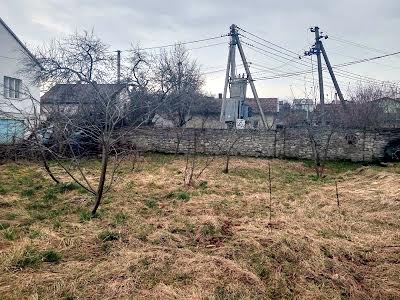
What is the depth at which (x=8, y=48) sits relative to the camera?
17.8 m

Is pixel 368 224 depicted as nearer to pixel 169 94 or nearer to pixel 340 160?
pixel 340 160

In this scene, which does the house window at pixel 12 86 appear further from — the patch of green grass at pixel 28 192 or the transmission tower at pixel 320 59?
the transmission tower at pixel 320 59

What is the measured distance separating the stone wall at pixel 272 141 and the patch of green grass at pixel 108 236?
30.1 ft

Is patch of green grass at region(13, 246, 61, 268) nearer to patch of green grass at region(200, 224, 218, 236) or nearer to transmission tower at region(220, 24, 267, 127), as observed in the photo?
patch of green grass at region(200, 224, 218, 236)

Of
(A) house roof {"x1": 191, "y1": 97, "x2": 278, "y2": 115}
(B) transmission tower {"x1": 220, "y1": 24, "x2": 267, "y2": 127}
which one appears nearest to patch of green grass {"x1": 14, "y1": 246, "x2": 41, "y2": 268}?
(B) transmission tower {"x1": 220, "y1": 24, "x2": 267, "y2": 127}

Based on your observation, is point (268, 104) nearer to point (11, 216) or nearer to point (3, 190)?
point (3, 190)

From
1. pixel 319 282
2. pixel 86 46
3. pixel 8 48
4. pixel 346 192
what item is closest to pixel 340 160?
pixel 346 192

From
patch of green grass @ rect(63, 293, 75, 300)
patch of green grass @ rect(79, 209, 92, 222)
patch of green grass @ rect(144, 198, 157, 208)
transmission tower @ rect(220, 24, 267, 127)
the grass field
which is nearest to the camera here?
patch of green grass @ rect(63, 293, 75, 300)

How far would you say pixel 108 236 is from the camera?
14.2 ft

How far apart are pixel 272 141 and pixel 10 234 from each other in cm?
1232

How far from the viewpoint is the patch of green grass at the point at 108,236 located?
4305mm

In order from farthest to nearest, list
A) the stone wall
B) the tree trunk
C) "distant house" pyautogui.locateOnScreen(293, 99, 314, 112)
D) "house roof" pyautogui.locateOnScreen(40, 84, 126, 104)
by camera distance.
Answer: "distant house" pyautogui.locateOnScreen(293, 99, 314, 112), "house roof" pyautogui.locateOnScreen(40, 84, 126, 104), the stone wall, the tree trunk

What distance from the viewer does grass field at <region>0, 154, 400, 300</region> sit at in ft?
10.2

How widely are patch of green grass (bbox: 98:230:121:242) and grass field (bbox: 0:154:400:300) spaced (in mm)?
14
